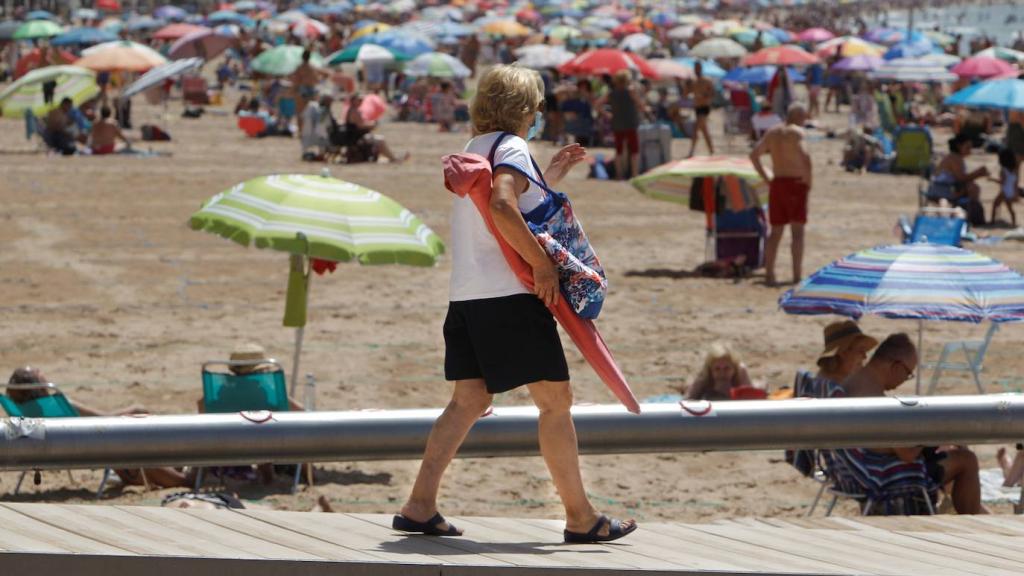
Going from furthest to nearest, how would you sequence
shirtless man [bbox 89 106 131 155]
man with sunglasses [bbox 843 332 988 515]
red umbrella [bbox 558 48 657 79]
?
red umbrella [bbox 558 48 657 79] < shirtless man [bbox 89 106 131 155] < man with sunglasses [bbox 843 332 988 515]

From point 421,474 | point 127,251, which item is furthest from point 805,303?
point 127,251

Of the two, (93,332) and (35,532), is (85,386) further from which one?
(35,532)

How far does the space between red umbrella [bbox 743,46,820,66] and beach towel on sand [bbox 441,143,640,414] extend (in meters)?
24.1

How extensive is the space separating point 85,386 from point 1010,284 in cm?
542

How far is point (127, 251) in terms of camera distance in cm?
1476

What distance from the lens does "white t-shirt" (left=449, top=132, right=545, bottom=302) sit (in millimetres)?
4141

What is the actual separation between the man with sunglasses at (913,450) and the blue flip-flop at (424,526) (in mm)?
2649

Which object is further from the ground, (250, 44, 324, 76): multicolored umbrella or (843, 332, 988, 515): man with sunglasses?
(250, 44, 324, 76): multicolored umbrella

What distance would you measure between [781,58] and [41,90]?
12327mm

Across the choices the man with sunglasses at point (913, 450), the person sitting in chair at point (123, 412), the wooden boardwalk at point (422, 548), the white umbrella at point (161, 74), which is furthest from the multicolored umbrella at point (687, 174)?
the white umbrella at point (161, 74)

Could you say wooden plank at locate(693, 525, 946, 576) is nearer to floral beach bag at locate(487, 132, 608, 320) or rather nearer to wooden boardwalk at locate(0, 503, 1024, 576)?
wooden boardwalk at locate(0, 503, 1024, 576)

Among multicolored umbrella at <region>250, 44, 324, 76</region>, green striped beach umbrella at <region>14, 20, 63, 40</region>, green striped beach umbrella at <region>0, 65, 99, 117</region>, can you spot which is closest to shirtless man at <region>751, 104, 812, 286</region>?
green striped beach umbrella at <region>0, 65, 99, 117</region>

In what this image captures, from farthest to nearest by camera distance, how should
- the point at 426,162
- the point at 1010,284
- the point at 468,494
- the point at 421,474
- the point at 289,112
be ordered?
the point at 289,112, the point at 426,162, the point at 468,494, the point at 1010,284, the point at 421,474

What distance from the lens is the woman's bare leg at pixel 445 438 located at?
432cm
